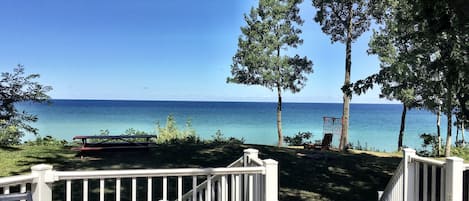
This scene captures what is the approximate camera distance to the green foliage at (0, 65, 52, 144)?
8.86 meters

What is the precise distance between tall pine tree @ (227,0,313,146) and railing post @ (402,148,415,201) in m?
10.4

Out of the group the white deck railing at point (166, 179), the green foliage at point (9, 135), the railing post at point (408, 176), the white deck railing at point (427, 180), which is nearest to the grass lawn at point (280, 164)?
the green foliage at point (9, 135)

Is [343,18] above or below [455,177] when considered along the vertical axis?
above

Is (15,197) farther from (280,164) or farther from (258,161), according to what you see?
(280,164)

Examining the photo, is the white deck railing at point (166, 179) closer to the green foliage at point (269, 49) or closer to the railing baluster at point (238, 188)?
the railing baluster at point (238, 188)

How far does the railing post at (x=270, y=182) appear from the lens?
10.5 ft

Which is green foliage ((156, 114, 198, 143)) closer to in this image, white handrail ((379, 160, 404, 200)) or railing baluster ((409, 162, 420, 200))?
white handrail ((379, 160, 404, 200))

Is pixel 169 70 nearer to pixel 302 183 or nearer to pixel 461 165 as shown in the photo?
pixel 302 183

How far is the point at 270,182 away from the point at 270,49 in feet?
38.3

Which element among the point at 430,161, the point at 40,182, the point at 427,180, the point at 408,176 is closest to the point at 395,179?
the point at 408,176

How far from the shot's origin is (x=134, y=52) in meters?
38.8

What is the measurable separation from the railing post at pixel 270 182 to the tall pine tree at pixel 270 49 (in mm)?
11167

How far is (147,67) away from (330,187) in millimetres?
42493

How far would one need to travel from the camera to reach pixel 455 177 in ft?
11.5
